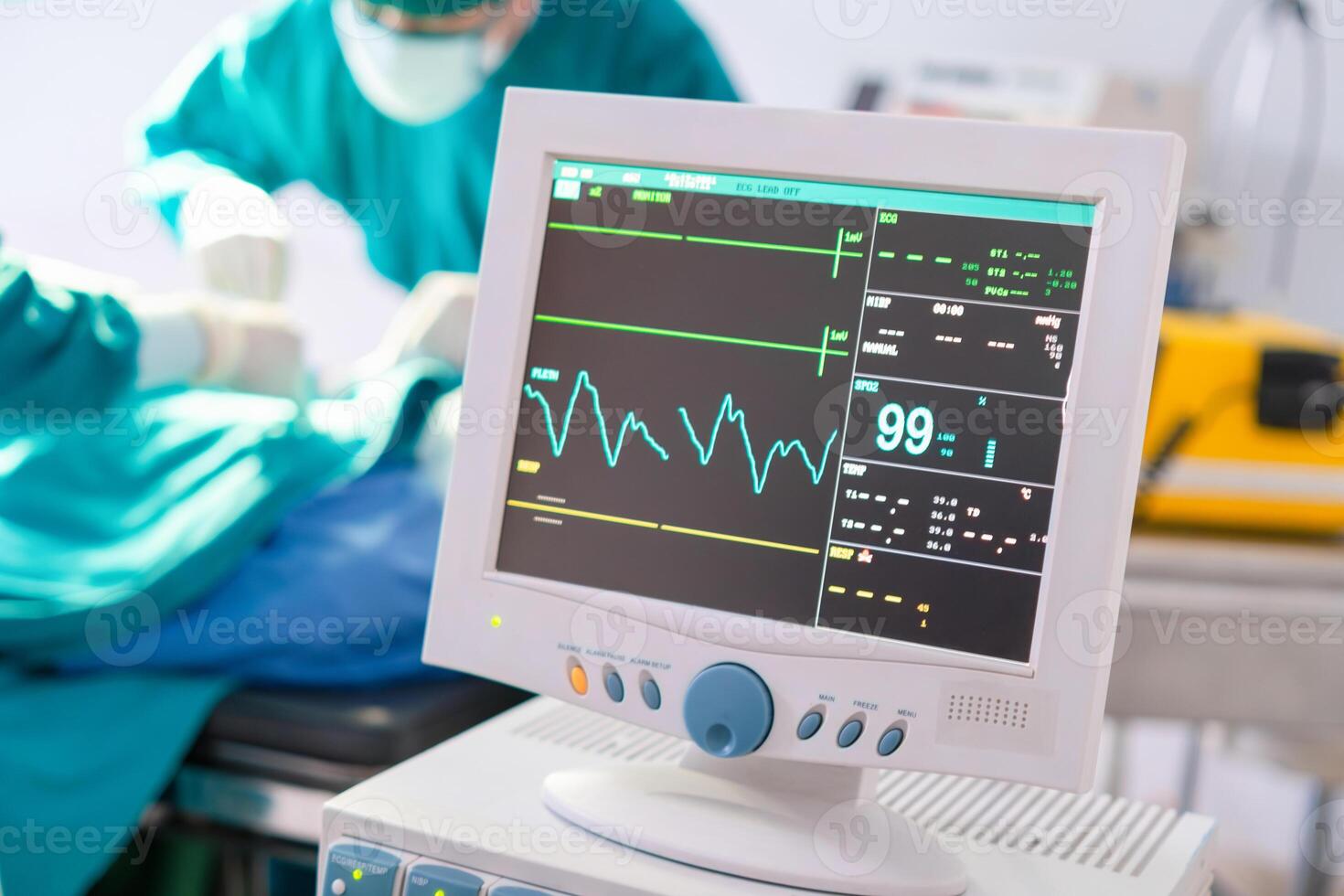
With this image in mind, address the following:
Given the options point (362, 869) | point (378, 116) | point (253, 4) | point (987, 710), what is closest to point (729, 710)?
point (987, 710)

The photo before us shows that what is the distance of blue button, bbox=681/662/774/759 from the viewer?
2.37 feet

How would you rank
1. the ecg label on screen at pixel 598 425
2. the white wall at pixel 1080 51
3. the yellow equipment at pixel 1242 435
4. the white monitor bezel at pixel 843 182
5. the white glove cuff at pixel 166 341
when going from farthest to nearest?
the white wall at pixel 1080 51 < the yellow equipment at pixel 1242 435 < the white glove cuff at pixel 166 341 < the ecg label on screen at pixel 598 425 < the white monitor bezel at pixel 843 182

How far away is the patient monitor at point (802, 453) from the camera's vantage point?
2.25ft

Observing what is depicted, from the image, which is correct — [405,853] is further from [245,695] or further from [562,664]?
[245,695]

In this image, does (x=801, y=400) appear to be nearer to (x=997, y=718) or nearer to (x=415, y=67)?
(x=997, y=718)

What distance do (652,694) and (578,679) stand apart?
50 mm

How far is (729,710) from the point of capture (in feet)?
2.38

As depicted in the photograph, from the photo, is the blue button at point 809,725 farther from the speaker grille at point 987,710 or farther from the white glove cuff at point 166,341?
the white glove cuff at point 166,341

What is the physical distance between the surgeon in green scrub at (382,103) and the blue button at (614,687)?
3.02ft

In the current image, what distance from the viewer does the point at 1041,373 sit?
0.70 meters

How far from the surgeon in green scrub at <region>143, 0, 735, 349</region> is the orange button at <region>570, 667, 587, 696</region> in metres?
0.90

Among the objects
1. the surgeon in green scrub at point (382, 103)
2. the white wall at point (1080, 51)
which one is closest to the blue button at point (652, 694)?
the surgeon in green scrub at point (382, 103)

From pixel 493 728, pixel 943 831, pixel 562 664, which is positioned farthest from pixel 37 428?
pixel 943 831

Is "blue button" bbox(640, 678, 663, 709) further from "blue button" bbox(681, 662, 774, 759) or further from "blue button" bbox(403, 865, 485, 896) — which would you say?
"blue button" bbox(403, 865, 485, 896)
